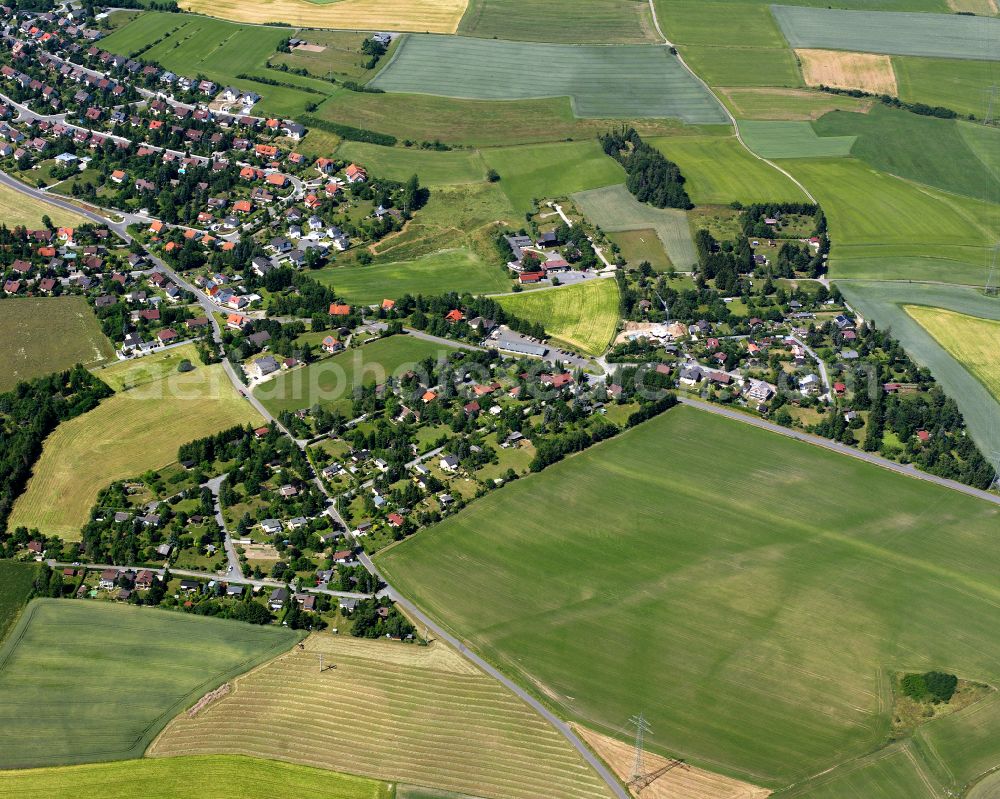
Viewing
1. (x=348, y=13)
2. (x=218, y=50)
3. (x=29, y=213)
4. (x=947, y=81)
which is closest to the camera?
(x=29, y=213)

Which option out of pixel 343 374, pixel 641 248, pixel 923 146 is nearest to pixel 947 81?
pixel 923 146

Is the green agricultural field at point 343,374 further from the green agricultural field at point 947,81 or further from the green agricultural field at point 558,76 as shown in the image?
the green agricultural field at point 947,81

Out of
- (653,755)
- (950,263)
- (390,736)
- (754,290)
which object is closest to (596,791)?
(653,755)

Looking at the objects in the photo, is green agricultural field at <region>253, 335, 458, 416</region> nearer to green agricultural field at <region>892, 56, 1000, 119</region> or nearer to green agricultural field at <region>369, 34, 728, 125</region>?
green agricultural field at <region>369, 34, 728, 125</region>

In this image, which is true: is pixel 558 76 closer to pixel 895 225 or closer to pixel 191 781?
pixel 895 225

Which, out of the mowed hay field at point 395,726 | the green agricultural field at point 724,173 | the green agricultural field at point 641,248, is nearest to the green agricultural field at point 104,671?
the mowed hay field at point 395,726

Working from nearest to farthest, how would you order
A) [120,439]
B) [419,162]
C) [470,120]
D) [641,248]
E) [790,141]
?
[120,439] → [641,248] → [419,162] → [790,141] → [470,120]
